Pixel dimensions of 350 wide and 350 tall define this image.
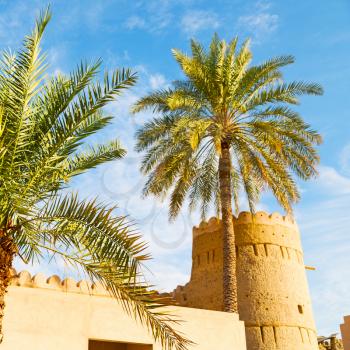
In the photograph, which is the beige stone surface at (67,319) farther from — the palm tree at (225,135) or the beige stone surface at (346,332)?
the beige stone surface at (346,332)

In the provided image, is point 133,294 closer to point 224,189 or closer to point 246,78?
point 224,189

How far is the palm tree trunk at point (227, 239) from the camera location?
14523mm

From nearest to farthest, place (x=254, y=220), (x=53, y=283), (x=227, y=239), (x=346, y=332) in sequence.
A: 1. (x=53, y=283)
2. (x=227, y=239)
3. (x=254, y=220)
4. (x=346, y=332)

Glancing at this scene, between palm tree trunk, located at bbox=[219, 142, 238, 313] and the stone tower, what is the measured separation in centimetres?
184

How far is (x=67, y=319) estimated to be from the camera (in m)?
10.4

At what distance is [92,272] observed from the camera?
715cm

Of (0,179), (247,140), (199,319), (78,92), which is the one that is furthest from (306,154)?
(0,179)

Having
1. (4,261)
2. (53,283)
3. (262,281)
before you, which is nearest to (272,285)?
(262,281)

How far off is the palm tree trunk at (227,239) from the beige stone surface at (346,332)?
1166cm

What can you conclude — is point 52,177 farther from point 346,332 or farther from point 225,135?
point 346,332

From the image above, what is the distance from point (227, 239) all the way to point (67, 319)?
6441 millimetres

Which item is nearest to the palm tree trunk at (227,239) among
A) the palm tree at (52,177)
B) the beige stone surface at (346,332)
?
the palm tree at (52,177)

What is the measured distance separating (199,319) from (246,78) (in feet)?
25.1

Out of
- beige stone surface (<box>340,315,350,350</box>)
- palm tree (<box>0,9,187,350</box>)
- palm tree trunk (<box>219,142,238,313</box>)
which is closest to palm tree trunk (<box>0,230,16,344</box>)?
palm tree (<box>0,9,187,350</box>)
